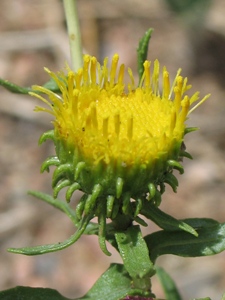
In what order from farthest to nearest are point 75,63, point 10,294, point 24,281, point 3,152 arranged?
1. point 3,152
2. point 24,281
3. point 75,63
4. point 10,294

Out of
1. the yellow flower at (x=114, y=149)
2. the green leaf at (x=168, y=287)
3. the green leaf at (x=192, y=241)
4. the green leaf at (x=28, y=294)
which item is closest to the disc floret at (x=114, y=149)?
the yellow flower at (x=114, y=149)

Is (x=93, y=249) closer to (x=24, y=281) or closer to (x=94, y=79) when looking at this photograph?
(x=24, y=281)

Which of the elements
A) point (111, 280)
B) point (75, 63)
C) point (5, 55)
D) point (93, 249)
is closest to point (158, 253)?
point (111, 280)

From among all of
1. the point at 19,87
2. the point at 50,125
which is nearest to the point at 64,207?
the point at 19,87

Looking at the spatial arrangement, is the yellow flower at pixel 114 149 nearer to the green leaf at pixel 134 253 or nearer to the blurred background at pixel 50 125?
the green leaf at pixel 134 253

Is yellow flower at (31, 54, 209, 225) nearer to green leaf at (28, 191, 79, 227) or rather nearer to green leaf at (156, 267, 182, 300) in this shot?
green leaf at (28, 191, 79, 227)

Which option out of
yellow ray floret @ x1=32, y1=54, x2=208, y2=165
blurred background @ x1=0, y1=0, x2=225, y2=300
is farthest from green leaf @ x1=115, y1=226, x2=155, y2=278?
blurred background @ x1=0, y1=0, x2=225, y2=300
